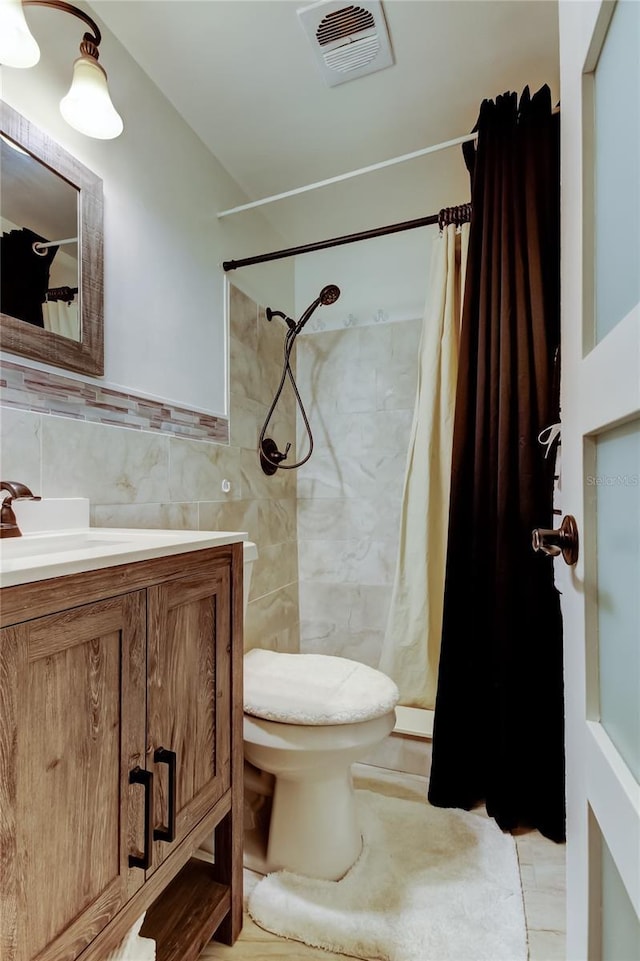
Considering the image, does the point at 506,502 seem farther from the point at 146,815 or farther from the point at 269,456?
the point at 146,815

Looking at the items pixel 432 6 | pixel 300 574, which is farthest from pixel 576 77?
pixel 300 574

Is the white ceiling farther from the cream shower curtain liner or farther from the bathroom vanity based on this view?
the bathroom vanity

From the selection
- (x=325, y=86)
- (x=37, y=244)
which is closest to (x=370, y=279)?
(x=325, y=86)

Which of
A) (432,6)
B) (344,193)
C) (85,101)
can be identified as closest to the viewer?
(85,101)

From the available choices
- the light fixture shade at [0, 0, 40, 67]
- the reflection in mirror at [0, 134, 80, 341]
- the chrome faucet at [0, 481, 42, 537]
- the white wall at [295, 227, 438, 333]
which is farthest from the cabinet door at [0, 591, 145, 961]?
the white wall at [295, 227, 438, 333]

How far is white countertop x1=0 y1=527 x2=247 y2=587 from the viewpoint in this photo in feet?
1.85

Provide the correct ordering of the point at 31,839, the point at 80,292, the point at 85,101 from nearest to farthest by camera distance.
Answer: the point at 31,839, the point at 85,101, the point at 80,292

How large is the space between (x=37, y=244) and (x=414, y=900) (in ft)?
5.97

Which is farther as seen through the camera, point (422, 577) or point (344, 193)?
point (344, 193)

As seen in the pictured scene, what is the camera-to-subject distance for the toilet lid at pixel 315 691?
1158 millimetres

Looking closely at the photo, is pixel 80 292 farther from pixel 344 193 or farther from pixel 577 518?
pixel 344 193

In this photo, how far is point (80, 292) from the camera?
115 cm

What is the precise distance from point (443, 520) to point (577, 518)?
1262 mm

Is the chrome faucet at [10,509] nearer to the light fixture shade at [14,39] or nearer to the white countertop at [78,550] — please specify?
the white countertop at [78,550]
